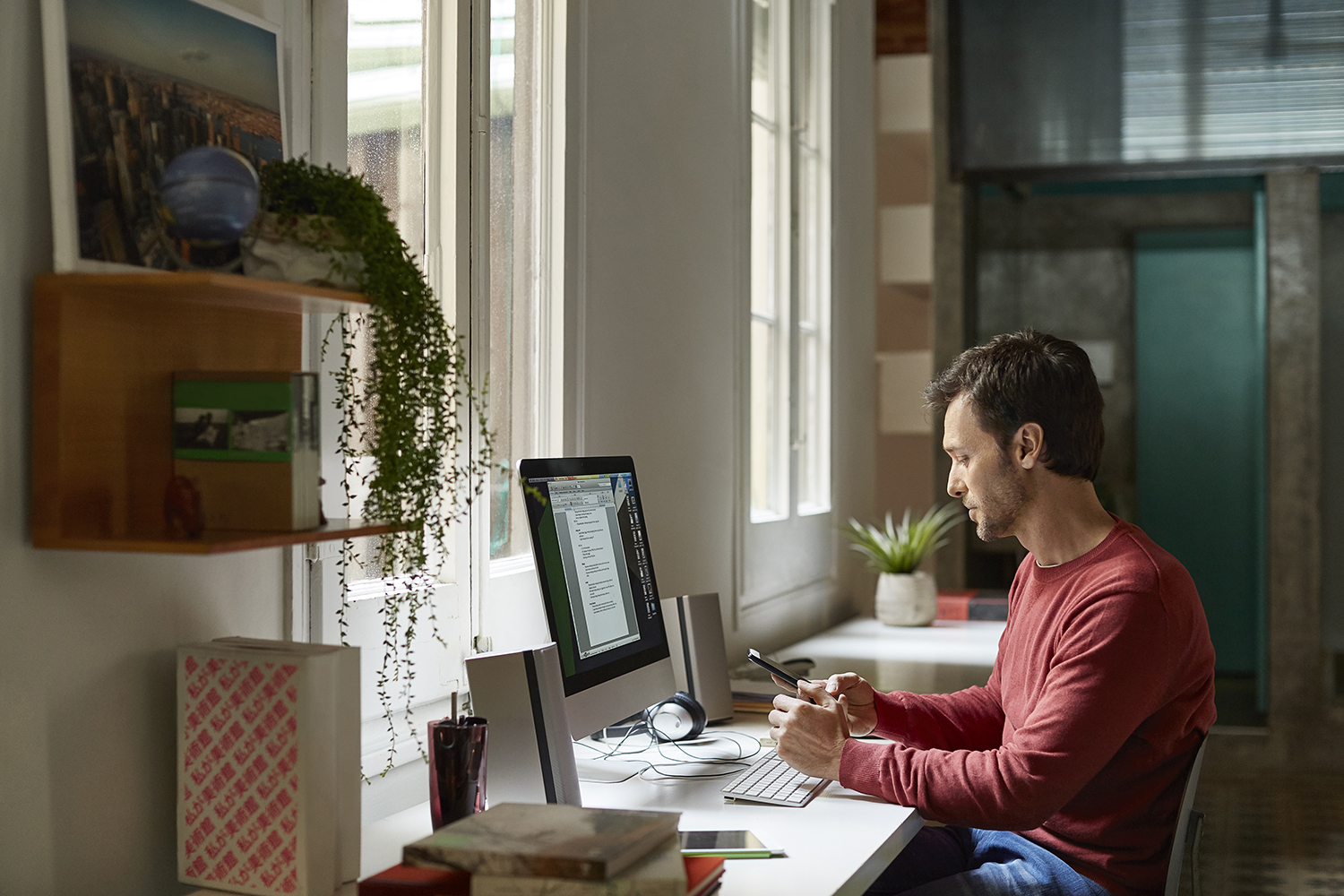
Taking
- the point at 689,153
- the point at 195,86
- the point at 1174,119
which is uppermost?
the point at 1174,119

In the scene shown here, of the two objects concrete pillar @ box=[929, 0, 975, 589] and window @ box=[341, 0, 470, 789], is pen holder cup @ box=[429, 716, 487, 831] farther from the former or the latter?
concrete pillar @ box=[929, 0, 975, 589]

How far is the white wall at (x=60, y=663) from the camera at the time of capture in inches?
50.4

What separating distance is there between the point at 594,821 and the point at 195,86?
1.00 m

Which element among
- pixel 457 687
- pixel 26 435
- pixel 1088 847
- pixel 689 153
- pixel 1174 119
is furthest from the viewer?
pixel 1174 119

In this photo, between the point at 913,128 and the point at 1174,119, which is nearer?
the point at 1174,119

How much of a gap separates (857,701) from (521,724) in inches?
28.1

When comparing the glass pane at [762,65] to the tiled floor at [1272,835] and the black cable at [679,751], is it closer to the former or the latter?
the black cable at [679,751]

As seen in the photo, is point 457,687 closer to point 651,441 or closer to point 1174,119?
point 651,441

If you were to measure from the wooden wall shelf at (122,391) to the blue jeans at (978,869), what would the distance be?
42.5 inches

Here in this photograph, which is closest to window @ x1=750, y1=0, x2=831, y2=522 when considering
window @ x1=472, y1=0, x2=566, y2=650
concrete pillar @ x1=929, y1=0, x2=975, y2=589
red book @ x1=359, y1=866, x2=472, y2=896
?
concrete pillar @ x1=929, y1=0, x2=975, y2=589

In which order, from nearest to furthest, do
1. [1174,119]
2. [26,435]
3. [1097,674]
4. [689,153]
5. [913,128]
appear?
[26,435]
[1097,674]
[689,153]
[1174,119]
[913,128]

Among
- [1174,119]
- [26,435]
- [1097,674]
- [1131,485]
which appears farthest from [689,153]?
[1131,485]

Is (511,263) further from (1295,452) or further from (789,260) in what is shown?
(1295,452)

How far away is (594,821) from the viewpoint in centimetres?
135
